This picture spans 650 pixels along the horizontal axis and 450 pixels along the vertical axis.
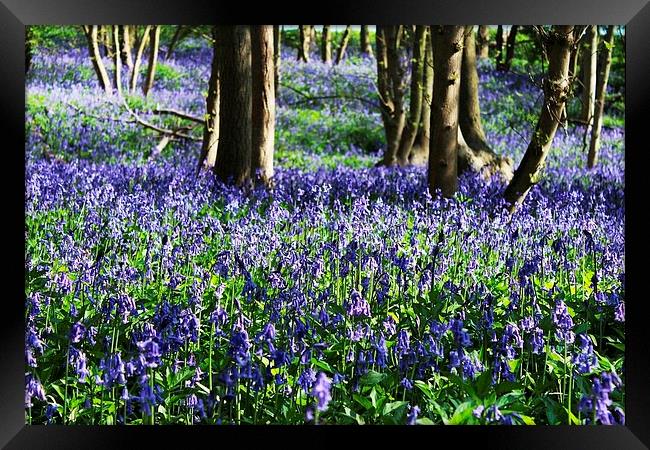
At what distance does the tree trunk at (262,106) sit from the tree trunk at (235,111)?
28 centimetres

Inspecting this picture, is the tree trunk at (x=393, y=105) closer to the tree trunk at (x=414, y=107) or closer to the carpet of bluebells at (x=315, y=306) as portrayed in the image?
the tree trunk at (x=414, y=107)

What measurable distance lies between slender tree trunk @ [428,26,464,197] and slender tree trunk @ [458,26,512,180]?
3.68 ft

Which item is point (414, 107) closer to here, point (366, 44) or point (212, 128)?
point (212, 128)

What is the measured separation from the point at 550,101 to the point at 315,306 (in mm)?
2585

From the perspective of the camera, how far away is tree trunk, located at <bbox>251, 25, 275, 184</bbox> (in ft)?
23.9

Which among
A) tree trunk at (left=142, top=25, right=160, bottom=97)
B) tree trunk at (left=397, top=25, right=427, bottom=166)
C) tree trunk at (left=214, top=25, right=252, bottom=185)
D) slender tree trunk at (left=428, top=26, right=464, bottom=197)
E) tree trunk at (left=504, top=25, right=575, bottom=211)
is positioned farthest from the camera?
tree trunk at (left=142, top=25, right=160, bottom=97)

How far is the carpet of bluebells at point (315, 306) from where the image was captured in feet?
10.6

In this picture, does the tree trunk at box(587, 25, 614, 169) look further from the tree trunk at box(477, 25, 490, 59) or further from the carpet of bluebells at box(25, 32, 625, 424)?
the tree trunk at box(477, 25, 490, 59)

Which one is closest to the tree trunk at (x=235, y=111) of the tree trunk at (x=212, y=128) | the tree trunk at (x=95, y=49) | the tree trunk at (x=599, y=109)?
the tree trunk at (x=212, y=128)

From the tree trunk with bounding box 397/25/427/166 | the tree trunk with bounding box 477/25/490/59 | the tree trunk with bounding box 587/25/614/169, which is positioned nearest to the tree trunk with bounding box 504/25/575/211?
the tree trunk with bounding box 587/25/614/169

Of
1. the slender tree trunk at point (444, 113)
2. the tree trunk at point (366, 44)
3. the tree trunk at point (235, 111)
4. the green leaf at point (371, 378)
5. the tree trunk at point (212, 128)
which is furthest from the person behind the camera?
the tree trunk at point (366, 44)

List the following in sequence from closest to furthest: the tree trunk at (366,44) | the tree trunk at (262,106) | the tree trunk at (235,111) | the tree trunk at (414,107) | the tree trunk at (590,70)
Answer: the tree trunk at (235,111)
the tree trunk at (262,106)
the tree trunk at (590,70)
the tree trunk at (414,107)
the tree trunk at (366,44)
